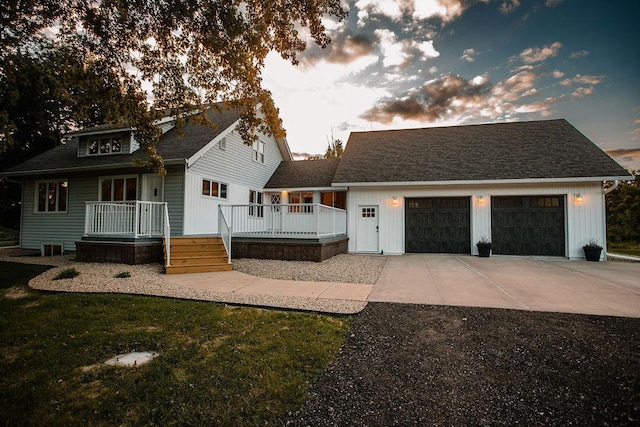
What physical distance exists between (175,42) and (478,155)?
42.3 feet

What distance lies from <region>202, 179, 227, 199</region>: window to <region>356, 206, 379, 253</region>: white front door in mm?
6177

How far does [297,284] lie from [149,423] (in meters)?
4.62

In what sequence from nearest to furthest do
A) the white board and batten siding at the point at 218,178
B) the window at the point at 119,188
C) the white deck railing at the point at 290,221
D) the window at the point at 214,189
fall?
the white deck railing at the point at 290,221 < the white board and batten siding at the point at 218,178 < the window at the point at 119,188 < the window at the point at 214,189

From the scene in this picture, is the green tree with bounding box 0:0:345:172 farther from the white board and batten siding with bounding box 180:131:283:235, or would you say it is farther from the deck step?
the white board and batten siding with bounding box 180:131:283:235

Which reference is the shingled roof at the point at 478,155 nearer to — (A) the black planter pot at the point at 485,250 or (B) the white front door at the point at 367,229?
(B) the white front door at the point at 367,229

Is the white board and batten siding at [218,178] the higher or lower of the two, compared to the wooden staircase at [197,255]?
higher

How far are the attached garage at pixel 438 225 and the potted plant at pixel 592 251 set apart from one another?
158 inches

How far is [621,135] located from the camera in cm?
1264

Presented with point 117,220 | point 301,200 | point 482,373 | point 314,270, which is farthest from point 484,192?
point 117,220

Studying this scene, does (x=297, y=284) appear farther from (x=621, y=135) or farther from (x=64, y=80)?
(x=621, y=135)

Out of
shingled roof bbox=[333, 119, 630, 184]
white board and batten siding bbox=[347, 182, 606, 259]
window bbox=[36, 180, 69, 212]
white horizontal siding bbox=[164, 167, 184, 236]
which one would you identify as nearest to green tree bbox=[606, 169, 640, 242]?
shingled roof bbox=[333, 119, 630, 184]

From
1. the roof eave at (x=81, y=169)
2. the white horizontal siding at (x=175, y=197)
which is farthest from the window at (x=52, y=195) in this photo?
the white horizontal siding at (x=175, y=197)

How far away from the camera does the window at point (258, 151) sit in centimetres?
1556

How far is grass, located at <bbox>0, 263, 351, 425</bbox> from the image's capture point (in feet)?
7.63
